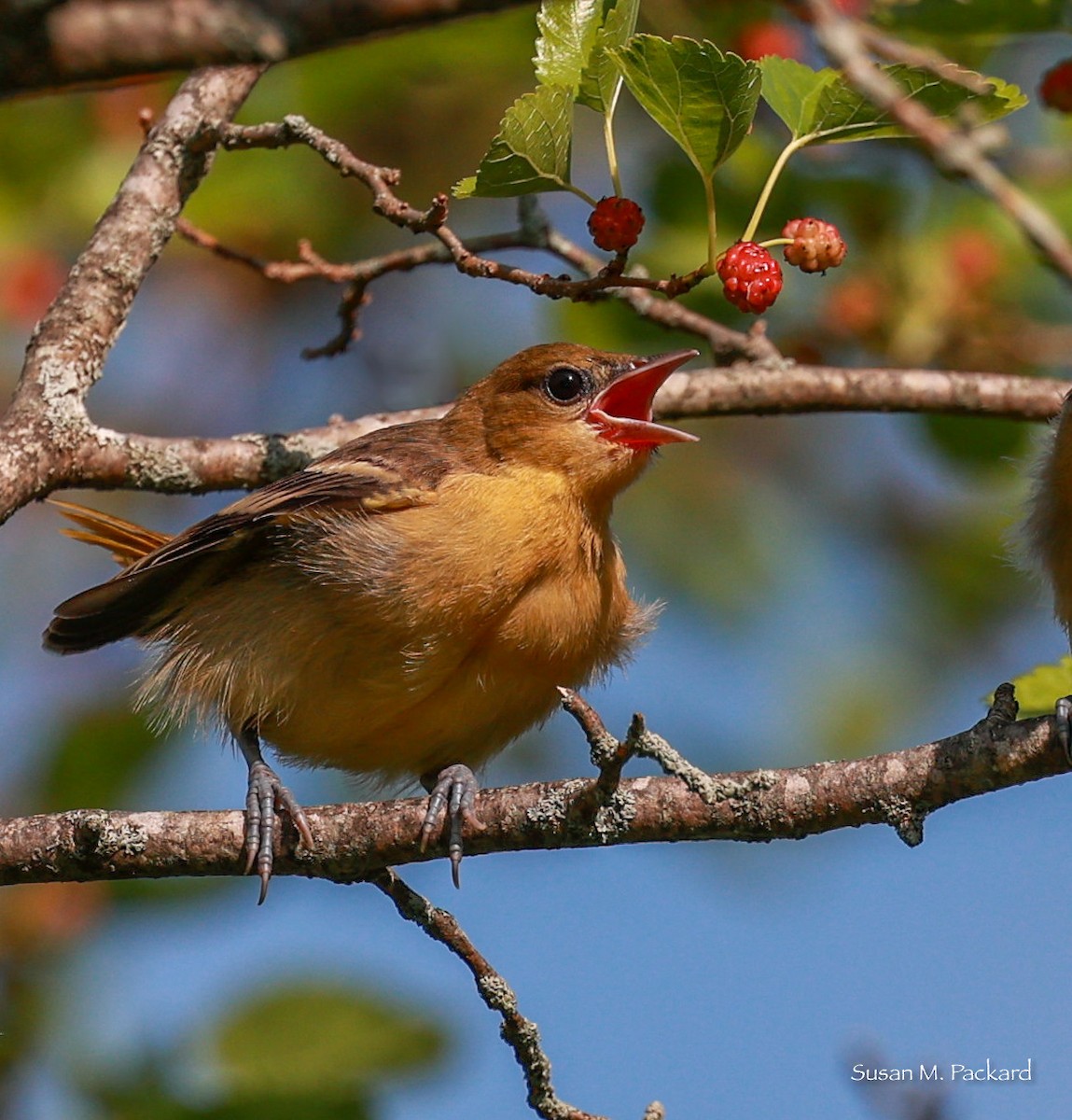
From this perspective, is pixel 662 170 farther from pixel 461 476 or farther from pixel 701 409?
pixel 461 476

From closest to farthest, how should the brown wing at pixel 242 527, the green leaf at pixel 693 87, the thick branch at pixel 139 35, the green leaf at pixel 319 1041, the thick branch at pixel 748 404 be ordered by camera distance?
1. the thick branch at pixel 139 35
2. the green leaf at pixel 693 87
3. the green leaf at pixel 319 1041
4. the thick branch at pixel 748 404
5. the brown wing at pixel 242 527

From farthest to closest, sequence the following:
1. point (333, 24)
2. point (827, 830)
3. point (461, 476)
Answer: point (461, 476) < point (827, 830) < point (333, 24)

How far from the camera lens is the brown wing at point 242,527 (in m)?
4.86

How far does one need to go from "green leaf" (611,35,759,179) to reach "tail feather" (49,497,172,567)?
2605 mm

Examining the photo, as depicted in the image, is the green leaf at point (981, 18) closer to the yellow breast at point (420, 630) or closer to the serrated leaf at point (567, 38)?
the serrated leaf at point (567, 38)

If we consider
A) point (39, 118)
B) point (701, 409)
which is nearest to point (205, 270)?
point (39, 118)

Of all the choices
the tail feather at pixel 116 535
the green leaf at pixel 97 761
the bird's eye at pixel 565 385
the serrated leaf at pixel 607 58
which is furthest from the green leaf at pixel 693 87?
the green leaf at pixel 97 761

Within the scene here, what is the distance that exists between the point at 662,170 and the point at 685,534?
2846mm

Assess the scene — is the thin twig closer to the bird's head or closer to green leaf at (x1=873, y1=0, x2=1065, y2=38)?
the bird's head

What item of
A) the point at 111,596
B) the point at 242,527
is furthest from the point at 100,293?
the point at 111,596

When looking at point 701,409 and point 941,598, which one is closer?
point 701,409

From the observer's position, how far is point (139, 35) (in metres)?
1.72

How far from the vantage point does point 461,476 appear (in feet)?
16.7

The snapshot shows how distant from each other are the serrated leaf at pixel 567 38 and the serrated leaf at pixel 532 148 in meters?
0.08
